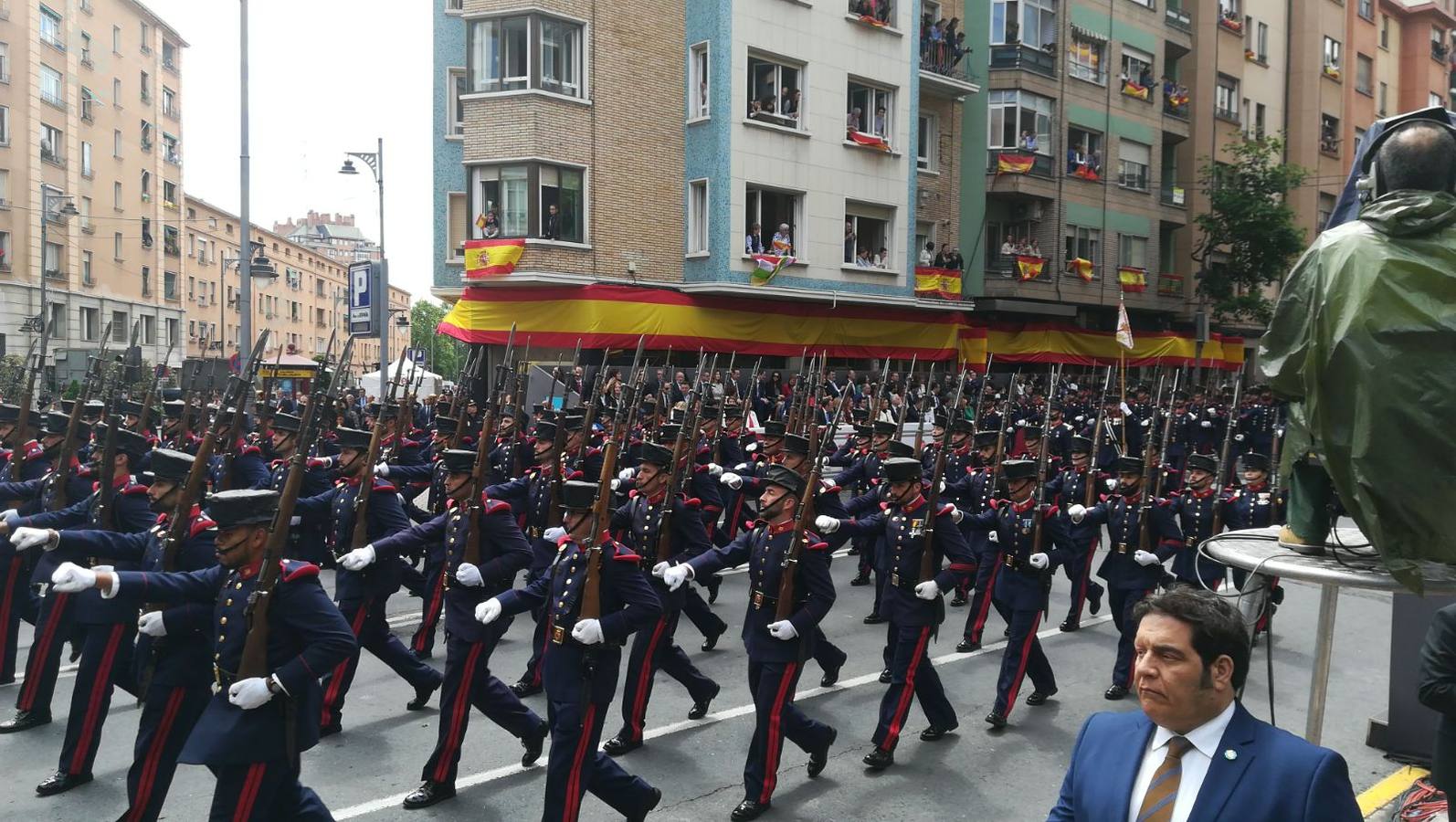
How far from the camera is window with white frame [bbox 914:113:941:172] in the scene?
31.6 m

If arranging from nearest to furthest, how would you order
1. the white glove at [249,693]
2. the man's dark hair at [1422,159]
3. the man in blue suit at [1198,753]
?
the man in blue suit at [1198,753]
the man's dark hair at [1422,159]
the white glove at [249,693]

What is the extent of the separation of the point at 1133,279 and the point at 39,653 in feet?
111

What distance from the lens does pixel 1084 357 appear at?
34.4m

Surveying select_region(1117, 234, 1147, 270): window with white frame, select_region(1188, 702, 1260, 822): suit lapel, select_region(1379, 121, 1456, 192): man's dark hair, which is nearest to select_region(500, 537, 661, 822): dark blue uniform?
select_region(1188, 702, 1260, 822): suit lapel

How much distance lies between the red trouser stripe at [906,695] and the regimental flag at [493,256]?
17.8 metres

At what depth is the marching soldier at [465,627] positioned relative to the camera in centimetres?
647

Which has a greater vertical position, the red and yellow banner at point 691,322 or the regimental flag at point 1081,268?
the regimental flag at point 1081,268

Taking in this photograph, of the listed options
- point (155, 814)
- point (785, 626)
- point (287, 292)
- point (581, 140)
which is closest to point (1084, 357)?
point (581, 140)

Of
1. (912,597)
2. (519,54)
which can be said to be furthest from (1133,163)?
(912,597)

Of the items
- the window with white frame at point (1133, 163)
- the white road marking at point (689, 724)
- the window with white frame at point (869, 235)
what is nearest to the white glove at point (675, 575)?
the white road marking at point (689, 724)

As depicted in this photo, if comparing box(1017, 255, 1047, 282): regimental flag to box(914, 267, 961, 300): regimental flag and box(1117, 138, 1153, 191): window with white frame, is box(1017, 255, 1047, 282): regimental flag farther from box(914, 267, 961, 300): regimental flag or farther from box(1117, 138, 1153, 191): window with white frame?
box(1117, 138, 1153, 191): window with white frame

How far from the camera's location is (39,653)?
729 cm

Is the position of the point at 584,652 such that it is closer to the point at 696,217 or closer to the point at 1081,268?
the point at 696,217

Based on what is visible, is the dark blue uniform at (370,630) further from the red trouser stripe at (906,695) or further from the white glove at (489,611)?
the red trouser stripe at (906,695)
